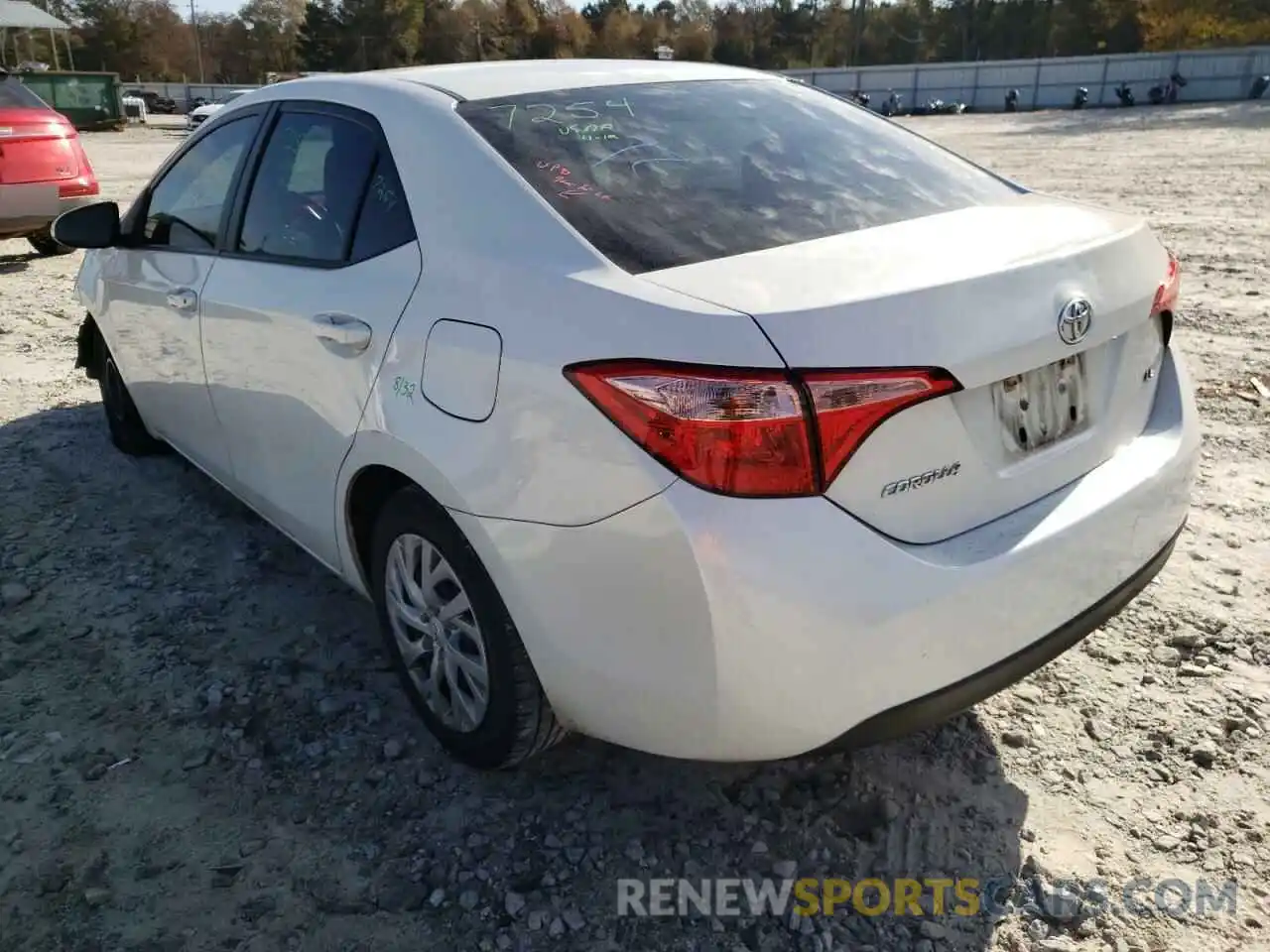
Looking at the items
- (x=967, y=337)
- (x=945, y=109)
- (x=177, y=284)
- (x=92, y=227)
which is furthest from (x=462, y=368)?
(x=945, y=109)

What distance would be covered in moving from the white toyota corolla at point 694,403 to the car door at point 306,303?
0.05ft

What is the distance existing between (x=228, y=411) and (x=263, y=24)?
9218 cm

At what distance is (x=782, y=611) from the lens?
5.96 ft

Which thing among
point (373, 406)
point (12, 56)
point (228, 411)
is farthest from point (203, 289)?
point (12, 56)

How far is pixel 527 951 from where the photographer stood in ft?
7.05

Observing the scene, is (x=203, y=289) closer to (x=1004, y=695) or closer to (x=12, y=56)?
(x=1004, y=695)

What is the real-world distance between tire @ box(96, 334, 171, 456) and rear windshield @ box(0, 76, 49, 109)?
6.28 meters

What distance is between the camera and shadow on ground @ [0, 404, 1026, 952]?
2.22m

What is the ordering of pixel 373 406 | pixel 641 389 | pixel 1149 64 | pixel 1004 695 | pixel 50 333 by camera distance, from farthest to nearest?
1. pixel 1149 64
2. pixel 50 333
3. pixel 1004 695
4. pixel 373 406
5. pixel 641 389

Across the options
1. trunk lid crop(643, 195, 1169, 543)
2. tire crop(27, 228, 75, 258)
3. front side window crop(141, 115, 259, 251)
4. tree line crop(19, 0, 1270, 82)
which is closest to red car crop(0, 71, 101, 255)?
tire crop(27, 228, 75, 258)

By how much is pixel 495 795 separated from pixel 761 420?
1.33 meters

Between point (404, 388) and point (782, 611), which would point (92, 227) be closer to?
point (404, 388)

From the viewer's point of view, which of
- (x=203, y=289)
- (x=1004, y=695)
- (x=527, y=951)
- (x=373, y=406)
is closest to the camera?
(x=527, y=951)

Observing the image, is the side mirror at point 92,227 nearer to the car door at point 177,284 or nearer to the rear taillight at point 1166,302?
the car door at point 177,284
